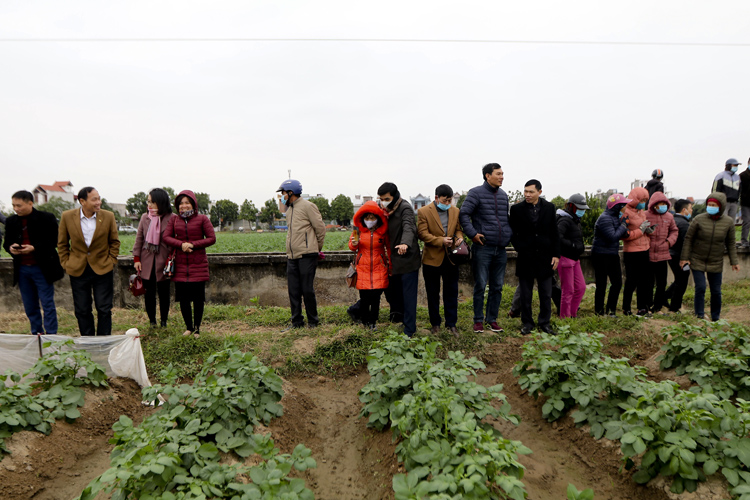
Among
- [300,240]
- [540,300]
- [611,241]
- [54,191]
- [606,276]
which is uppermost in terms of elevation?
[54,191]

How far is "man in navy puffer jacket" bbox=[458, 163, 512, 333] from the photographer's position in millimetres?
5270

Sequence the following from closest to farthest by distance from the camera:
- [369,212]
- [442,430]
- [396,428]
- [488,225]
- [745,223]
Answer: [442,430] < [396,428] < [369,212] < [488,225] < [745,223]

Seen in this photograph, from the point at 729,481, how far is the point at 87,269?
5.91m

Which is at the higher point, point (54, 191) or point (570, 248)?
point (54, 191)

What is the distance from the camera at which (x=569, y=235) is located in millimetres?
5750

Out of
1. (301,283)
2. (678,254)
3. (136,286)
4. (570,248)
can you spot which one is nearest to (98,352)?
(136,286)

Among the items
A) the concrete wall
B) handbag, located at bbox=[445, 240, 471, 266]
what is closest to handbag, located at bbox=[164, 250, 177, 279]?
Answer: the concrete wall

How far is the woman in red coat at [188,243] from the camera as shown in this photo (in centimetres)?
527

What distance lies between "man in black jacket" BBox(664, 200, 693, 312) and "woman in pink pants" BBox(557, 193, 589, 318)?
1666 mm

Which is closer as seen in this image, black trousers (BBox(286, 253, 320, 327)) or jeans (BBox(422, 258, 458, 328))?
jeans (BBox(422, 258, 458, 328))

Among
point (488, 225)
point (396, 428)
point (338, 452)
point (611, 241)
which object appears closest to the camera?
point (396, 428)

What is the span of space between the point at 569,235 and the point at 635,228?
3.75ft

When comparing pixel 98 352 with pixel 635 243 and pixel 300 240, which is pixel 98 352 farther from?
pixel 635 243

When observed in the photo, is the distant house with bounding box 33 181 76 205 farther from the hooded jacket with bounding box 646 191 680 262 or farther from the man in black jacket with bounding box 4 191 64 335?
the hooded jacket with bounding box 646 191 680 262
